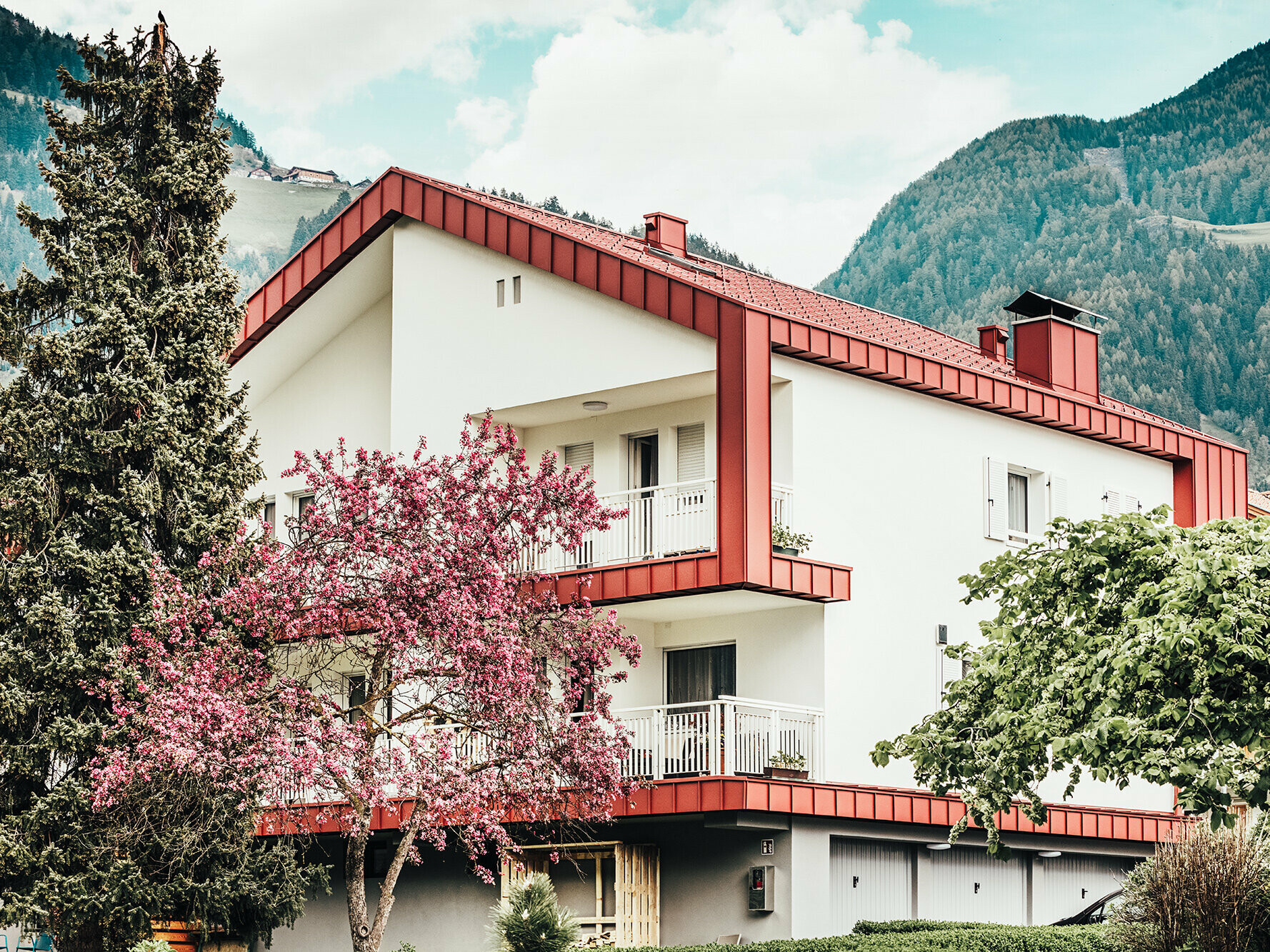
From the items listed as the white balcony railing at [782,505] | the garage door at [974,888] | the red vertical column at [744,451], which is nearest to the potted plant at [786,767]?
the red vertical column at [744,451]

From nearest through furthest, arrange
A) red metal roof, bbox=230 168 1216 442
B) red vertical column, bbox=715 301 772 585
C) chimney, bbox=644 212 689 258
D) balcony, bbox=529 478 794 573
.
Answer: red vertical column, bbox=715 301 772 585, balcony, bbox=529 478 794 573, red metal roof, bbox=230 168 1216 442, chimney, bbox=644 212 689 258

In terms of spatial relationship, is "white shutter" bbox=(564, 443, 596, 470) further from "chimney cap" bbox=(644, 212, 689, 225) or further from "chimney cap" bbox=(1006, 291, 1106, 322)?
"chimney cap" bbox=(1006, 291, 1106, 322)

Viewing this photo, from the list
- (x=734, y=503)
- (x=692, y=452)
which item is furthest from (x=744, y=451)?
(x=692, y=452)

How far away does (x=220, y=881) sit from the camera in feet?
69.9

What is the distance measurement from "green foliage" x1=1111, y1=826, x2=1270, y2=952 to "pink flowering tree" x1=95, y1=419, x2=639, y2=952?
6759 millimetres

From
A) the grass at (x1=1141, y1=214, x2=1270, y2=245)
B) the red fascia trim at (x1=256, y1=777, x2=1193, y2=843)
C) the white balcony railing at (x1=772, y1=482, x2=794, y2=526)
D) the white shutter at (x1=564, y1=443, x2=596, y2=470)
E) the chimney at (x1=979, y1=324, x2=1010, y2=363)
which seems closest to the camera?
the red fascia trim at (x1=256, y1=777, x2=1193, y2=843)

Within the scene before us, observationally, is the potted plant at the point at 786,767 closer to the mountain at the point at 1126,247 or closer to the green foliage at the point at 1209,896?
the green foliage at the point at 1209,896

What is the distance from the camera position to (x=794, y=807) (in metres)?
23.0

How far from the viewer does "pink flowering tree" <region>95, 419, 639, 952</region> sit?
64.7 feet

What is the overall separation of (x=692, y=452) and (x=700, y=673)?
347 centimetres

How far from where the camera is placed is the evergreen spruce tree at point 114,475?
20750 millimetres

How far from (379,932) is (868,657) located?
28.9ft

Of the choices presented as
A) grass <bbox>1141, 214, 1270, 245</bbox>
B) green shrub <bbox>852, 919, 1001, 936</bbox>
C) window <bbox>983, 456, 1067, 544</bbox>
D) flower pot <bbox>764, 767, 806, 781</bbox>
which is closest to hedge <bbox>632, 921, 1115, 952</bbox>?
green shrub <bbox>852, 919, 1001, 936</bbox>

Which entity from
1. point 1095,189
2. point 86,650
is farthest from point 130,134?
point 1095,189
